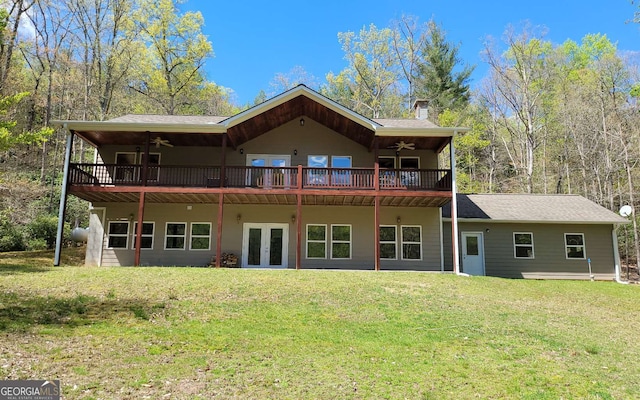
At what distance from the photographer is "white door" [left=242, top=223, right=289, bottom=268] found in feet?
50.8

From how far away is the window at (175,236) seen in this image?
15.5m

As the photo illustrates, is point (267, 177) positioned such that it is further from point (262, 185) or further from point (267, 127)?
point (267, 127)

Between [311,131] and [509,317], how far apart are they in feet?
35.8

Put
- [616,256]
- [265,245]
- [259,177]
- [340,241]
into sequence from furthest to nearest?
1. [616,256]
2. [340,241]
3. [265,245]
4. [259,177]

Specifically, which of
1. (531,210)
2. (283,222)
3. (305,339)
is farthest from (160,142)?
(531,210)

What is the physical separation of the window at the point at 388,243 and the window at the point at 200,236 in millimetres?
6786

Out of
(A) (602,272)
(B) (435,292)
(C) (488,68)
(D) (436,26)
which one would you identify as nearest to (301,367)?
(B) (435,292)

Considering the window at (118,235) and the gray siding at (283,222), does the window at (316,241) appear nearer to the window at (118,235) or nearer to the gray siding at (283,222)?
the gray siding at (283,222)

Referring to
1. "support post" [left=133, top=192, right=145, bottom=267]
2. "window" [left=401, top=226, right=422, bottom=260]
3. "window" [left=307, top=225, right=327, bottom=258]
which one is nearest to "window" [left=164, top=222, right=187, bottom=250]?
"support post" [left=133, top=192, right=145, bottom=267]

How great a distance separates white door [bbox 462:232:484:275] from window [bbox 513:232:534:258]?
1358mm

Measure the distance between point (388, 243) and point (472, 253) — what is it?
356 centimetres

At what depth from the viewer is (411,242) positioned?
15.7m

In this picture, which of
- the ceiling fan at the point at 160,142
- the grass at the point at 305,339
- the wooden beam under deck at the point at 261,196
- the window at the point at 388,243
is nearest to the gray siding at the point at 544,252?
the window at the point at 388,243

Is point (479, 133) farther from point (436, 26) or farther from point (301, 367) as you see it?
point (301, 367)
